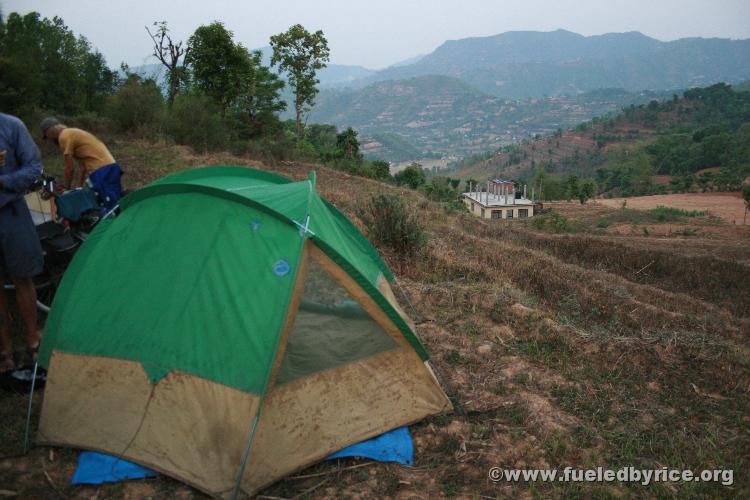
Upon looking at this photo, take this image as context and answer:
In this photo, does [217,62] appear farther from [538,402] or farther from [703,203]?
[703,203]

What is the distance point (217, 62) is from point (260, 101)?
4.13 m

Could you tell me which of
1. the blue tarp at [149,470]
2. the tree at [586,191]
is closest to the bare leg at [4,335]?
the blue tarp at [149,470]

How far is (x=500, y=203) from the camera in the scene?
4694 centimetres

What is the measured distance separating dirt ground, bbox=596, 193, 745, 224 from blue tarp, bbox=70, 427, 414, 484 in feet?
115

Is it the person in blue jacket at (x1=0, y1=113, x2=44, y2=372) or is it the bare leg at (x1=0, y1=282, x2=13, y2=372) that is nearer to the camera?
the person in blue jacket at (x1=0, y1=113, x2=44, y2=372)

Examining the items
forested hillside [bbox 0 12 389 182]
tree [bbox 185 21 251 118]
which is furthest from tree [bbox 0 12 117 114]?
tree [bbox 185 21 251 118]

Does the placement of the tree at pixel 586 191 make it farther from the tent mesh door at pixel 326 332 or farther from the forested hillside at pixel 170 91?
the tent mesh door at pixel 326 332

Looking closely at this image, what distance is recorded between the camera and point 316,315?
11.8ft

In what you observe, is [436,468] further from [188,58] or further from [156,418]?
[188,58]

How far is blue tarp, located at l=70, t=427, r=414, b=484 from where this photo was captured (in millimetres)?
3127

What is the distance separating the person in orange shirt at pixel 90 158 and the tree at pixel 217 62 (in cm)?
1901

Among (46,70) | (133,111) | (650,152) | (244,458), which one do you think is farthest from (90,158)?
(650,152)

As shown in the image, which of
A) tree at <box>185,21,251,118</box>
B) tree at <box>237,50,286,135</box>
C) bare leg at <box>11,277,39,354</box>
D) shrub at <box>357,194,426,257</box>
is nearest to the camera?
bare leg at <box>11,277,39,354</box>

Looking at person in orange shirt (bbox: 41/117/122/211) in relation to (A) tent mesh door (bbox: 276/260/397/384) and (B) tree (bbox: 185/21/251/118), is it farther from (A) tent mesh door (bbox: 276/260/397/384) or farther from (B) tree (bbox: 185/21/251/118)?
(B) tree (bbox: 185/21/251/118)
